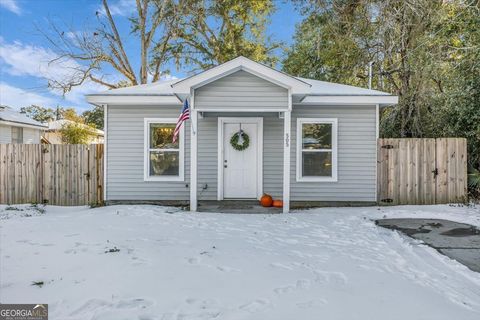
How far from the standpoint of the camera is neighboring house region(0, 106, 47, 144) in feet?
46.6

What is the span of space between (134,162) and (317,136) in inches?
190

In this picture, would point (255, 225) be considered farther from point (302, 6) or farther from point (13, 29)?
point (13, 29)

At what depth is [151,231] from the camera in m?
5.37

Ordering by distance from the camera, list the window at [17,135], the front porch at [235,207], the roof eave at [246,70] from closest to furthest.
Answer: the roof eave at [246,70] < the front porch at [235,207] < the window at [17,135]

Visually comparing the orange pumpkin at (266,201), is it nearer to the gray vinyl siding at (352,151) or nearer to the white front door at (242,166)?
the white front door at (242,166)

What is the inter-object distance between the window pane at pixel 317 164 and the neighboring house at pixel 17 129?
1324 cm

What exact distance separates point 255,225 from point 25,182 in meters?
6.57

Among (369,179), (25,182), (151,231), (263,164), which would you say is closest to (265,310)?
(151,231)

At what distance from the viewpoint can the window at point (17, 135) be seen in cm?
1509

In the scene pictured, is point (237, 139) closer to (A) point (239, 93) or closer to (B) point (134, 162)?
(A) point (239, 93)

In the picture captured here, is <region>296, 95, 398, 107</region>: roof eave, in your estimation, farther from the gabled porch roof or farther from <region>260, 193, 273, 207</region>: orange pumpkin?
<region>260, 193, 273, 207</region>: orange pumpkin

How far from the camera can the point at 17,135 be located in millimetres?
15414

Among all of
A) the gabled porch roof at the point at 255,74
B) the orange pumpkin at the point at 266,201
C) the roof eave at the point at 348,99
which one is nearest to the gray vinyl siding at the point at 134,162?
the gabled porch roof at the point at 255,74

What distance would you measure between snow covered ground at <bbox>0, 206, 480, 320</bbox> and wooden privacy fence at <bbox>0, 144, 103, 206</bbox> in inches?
94.2
